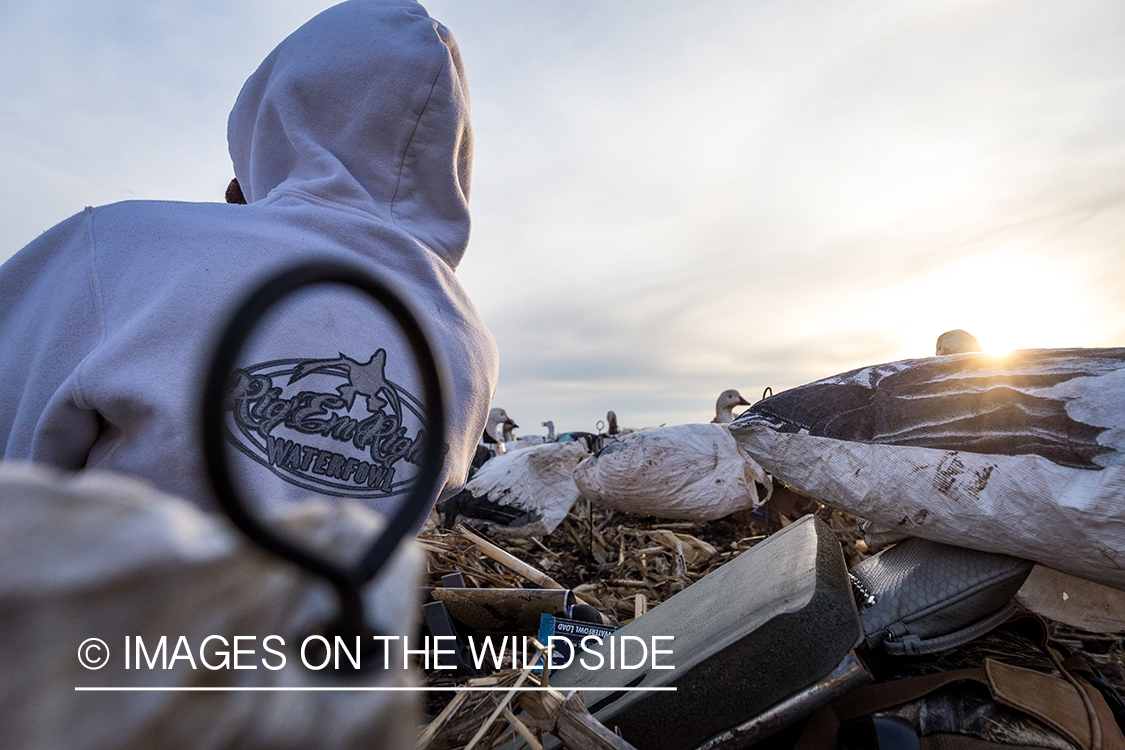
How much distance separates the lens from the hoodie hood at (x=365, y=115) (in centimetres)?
182

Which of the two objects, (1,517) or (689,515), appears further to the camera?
(689,515)

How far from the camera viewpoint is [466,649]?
7.68 feet

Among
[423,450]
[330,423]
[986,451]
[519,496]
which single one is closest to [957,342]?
[519,496]

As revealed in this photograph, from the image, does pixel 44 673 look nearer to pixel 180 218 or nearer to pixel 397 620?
pixel 397 620

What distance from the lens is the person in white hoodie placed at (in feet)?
4.02

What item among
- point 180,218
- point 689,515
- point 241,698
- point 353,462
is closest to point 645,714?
point 353,462

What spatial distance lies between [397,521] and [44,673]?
9.4 inches

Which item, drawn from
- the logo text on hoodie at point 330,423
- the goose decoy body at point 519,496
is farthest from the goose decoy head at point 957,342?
the logo text on hoodie at point 330,423

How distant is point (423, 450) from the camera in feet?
1.41

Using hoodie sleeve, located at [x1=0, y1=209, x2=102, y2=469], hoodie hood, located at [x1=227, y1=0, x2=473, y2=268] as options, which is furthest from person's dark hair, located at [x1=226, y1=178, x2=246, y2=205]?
hoodie sleeve, located at [x1=0, y1=209, x2=102, y2=469]

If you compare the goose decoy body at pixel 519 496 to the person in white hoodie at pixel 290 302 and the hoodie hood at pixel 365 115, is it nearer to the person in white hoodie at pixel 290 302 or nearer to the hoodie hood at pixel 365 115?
the person in white hoodie at pixel 290 302

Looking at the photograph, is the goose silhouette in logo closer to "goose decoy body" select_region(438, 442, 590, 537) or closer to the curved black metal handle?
the curved black metal handle

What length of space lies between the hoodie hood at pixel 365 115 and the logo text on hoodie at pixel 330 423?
0.68 meters

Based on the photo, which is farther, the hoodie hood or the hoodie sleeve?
the hoodie hood
